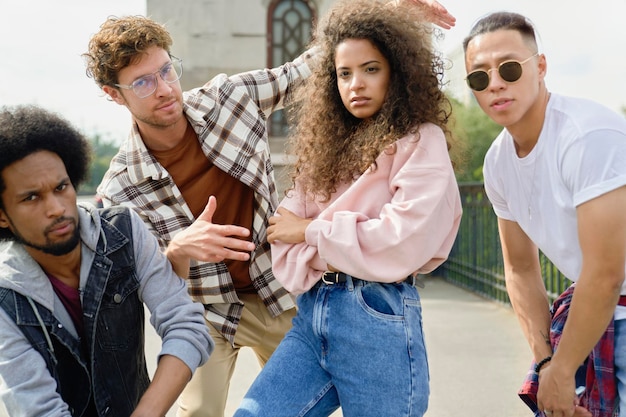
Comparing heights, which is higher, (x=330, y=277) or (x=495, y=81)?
(x=495, y=81)

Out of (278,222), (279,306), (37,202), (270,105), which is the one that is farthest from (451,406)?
(37,202)

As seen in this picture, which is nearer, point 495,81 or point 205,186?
point 495,81

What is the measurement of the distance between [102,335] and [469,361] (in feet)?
12.3

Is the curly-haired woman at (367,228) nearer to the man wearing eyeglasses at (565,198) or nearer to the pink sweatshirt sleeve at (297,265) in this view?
the pink sweatshirt sleeve at (297,265)

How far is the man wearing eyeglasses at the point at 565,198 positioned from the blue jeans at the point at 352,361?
478 millimetres

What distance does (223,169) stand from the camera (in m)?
3.40

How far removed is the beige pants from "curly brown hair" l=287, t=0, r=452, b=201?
3.05ft

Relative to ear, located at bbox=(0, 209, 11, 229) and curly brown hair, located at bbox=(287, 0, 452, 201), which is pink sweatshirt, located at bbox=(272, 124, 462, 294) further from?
ear, located at bbox=(0, 209, 11, 229)

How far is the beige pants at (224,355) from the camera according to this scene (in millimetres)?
3410

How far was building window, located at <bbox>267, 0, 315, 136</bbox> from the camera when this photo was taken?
29.2 ft

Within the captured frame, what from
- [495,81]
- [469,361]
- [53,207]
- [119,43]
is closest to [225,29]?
[469,361]

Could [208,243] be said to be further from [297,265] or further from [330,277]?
[330,277]

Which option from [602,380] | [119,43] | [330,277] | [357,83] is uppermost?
[119,43]

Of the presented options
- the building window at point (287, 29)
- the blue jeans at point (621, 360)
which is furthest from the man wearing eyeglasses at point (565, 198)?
the building window at point (287, 29)
